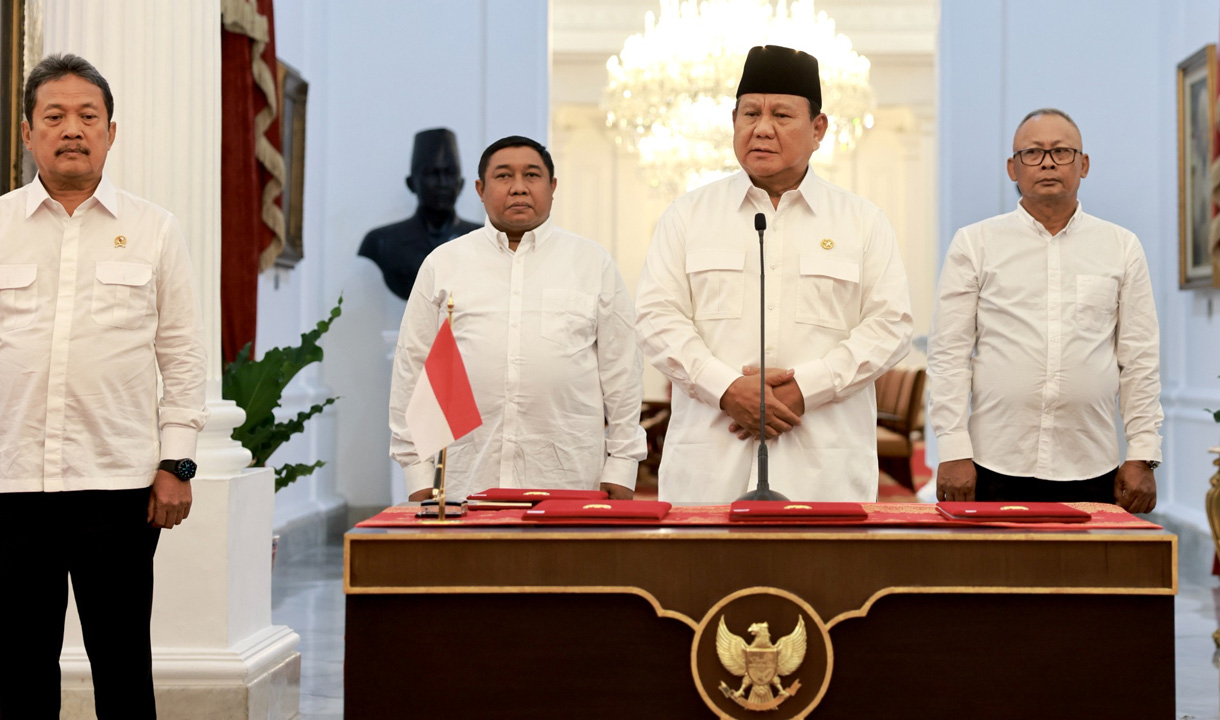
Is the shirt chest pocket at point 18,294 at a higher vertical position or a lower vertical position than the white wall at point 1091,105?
lower

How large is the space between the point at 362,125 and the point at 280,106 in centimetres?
122

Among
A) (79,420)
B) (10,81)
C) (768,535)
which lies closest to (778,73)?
(768,535)

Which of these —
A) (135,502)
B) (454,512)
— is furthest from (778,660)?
(135,502)

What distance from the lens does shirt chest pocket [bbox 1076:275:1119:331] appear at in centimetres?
307

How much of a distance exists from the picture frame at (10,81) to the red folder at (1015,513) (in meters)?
2.82

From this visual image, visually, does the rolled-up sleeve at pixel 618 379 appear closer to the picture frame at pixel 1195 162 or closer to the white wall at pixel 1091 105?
the picture frame at pixel 1195 162

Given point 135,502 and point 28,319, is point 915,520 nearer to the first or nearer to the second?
point 135,502

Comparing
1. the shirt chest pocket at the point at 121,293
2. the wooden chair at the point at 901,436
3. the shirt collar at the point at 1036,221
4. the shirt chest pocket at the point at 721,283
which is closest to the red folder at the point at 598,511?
the shirt chest pocket at the point at 721,283

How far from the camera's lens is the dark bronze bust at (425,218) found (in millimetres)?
6316

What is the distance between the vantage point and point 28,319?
236 cm

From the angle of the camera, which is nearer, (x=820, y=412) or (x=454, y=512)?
(x=454, y=512)

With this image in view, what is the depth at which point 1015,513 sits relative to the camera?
1.96 metres

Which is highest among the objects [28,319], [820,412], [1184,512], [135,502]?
[28,319]

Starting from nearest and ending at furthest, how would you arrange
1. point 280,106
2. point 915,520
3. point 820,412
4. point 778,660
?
point 778,660, point 915,520, point 820,412, point 280,106
